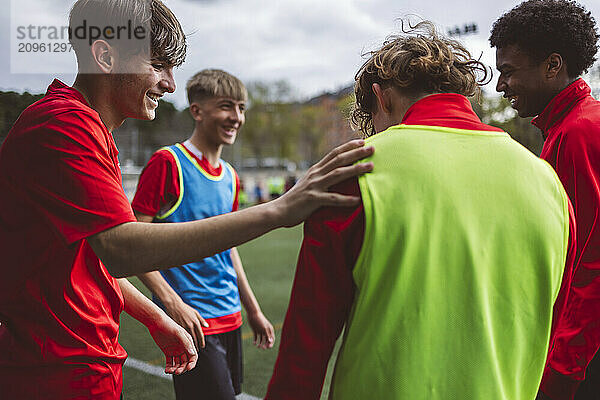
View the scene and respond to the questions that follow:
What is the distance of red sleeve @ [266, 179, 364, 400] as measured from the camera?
1279mm

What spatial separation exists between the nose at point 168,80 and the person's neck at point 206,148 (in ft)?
5.44

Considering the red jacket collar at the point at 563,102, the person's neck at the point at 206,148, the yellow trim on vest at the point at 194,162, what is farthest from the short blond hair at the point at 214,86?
the red jacket collar at the point at 563,102

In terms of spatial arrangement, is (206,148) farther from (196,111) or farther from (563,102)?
(563,102)

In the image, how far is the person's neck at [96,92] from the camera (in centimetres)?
177

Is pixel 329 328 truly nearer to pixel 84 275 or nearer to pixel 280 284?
pixel 84 275

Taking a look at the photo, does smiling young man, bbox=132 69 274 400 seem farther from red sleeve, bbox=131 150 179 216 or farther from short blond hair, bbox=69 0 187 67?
short blond hair, bbox=69 0 187 67

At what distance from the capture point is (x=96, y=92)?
5.84 ft

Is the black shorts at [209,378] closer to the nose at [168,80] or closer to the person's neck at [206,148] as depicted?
the person's neck at [206,148]

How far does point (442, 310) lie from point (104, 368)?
103cm

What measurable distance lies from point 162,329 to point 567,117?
189 centimetres

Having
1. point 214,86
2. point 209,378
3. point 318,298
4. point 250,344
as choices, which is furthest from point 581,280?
point 250,344

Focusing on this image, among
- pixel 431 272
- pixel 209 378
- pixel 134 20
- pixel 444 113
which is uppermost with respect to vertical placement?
pixel 134 20

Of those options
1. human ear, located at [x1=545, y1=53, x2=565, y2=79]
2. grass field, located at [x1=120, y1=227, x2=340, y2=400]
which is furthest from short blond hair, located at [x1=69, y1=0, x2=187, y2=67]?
grass field, located at [x1=120, y1=227, x2=340, y2=400]

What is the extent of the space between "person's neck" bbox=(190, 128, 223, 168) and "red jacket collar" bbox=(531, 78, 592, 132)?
2056 mm
